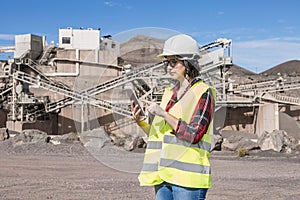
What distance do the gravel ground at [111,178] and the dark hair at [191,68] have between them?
1.00 m

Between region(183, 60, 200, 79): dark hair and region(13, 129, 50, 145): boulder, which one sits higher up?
region(183, 60, 200, 79): dark hair

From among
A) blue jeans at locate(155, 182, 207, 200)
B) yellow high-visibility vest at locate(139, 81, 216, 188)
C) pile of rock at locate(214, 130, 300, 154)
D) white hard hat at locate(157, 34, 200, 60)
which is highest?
white hard hat at locate(157, 34, 200, 60)

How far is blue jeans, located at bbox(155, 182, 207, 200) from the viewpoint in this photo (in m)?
3.31

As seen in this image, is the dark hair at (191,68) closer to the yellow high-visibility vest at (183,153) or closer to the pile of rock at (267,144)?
the yellow high-visibility vest at (183,153)

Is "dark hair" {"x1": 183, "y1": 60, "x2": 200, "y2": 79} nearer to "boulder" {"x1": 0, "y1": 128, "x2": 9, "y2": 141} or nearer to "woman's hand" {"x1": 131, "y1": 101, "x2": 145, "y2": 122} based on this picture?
"woman's hand" {"x1": 131, "y1": 101, "x2": 145, "y2": 122}

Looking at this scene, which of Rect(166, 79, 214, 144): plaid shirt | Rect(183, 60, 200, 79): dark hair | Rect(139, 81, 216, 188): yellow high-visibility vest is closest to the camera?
Rect(166, 79, 214, 144): plaid shirt

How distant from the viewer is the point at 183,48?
343 centimetres

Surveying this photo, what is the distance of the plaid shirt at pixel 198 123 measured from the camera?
3.18 m

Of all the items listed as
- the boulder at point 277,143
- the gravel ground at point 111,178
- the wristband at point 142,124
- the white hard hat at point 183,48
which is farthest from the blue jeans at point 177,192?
the boulder at point 277,143

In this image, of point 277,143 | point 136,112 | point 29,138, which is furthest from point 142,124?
point 29,138

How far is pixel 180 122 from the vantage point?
3.19 metres

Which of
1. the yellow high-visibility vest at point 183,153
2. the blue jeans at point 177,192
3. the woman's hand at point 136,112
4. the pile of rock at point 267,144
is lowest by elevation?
the pile of rock at point 267,144

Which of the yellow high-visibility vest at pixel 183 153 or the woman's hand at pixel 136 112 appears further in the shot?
the woman's hand at pixel 136 112

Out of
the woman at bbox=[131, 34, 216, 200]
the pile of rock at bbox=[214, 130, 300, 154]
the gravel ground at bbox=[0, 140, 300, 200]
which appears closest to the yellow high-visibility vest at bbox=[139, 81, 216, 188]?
the woman at bbox=[131, 34, 216, 200]
